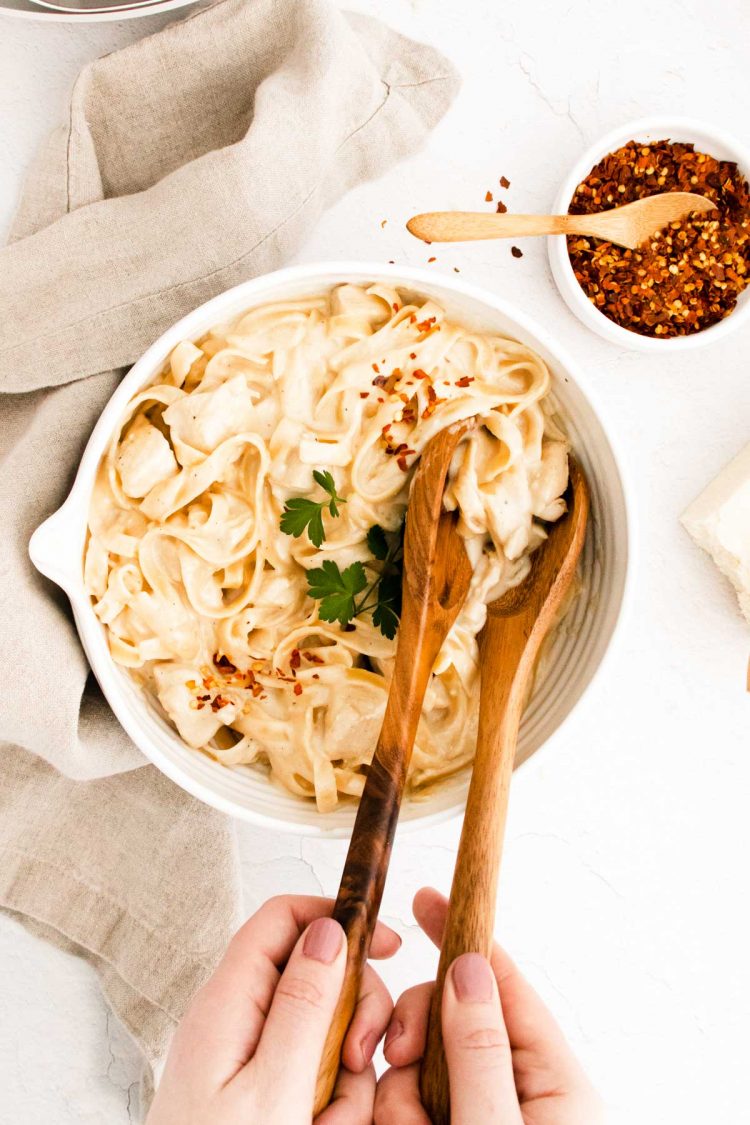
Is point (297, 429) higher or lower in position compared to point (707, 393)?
higher

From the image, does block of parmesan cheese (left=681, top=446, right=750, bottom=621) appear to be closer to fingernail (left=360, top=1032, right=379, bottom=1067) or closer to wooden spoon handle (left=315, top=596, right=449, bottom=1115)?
wooden spoon handle (left=315, top=596, right=449, bottom=1115)

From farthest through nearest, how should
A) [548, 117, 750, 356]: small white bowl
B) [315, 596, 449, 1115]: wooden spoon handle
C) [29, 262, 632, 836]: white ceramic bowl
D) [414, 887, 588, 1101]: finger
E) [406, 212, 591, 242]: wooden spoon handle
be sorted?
1. [548, 117, 750, 356]: small white bowl
2. [406, 212, 591, 242]: wooden spoon handle
3. [29, 262, 632, 836]: white ceramic bowl
4. [414, 887, 588, 1101]: finger
5. [315, 596, 449, 1115]: wooden spoon handle

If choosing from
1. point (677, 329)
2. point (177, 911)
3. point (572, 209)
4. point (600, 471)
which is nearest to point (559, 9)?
point (572, 209)

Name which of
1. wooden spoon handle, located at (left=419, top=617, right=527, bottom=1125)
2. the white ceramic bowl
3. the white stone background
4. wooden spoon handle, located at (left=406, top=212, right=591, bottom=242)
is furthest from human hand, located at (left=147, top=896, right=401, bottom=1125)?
wooden spoon handle, located at (left=406, top=212, right=591, bottom=242)

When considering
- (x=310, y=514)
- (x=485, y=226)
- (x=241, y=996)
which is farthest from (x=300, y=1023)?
(x=485, y=226)

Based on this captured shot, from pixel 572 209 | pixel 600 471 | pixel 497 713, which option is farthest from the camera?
pixel 572 209

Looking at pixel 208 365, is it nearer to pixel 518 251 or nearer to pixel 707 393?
pixel 518 251
